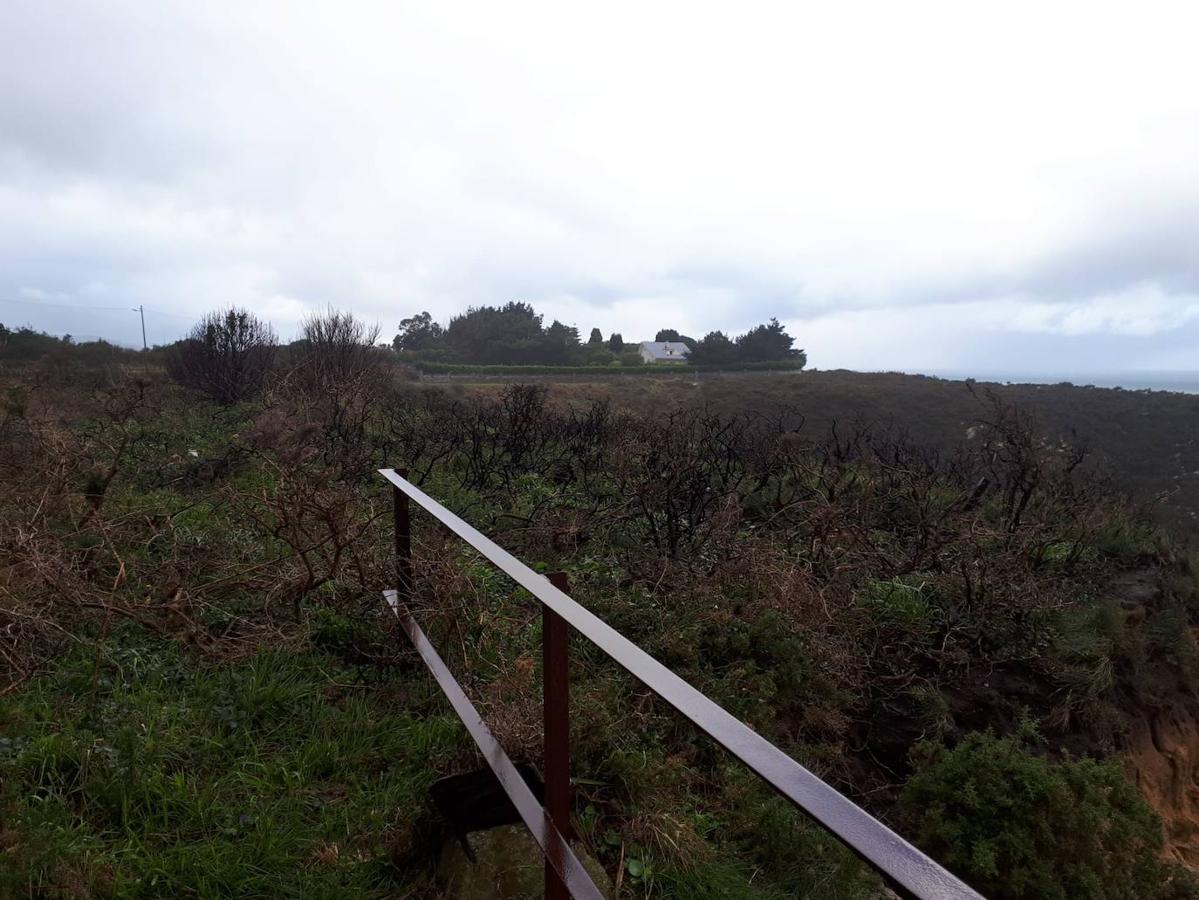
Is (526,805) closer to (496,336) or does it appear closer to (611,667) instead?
(611,667)

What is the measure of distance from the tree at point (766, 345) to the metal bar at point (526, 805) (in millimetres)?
46697

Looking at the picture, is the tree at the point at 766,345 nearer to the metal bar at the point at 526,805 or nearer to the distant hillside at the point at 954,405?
the distant hillside at the point at 954,405

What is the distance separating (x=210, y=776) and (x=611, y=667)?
2119mm

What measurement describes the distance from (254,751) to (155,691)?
72 centimetres

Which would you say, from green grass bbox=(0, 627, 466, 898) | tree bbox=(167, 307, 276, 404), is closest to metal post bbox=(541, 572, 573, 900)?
green grass bbox=(0, 627, 466, 898)

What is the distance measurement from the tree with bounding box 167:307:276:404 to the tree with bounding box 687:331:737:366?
33.5 meters

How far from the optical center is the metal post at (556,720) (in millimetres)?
1577

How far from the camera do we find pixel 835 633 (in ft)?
17.5

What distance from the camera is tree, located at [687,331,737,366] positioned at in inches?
1869

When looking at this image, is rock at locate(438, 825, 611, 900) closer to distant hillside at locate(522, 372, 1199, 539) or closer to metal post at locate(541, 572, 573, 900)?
metal post at locate(541, 572, 573, 900)

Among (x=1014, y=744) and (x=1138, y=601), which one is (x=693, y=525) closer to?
(x=1014, y=744)

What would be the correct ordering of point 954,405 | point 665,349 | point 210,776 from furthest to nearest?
1. point 665,349
2. point 954,405
3. point 210,776

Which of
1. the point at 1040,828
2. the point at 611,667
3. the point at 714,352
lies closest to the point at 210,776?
the point at 611,667

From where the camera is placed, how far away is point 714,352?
47875mm
